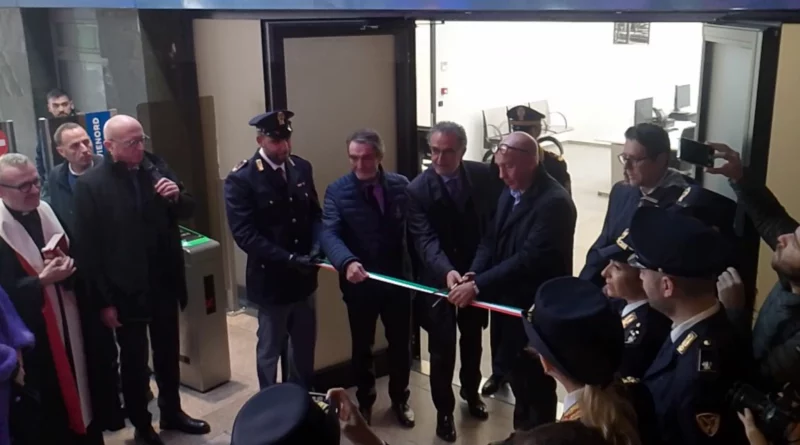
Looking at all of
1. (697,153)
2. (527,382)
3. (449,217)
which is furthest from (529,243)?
(697,153)

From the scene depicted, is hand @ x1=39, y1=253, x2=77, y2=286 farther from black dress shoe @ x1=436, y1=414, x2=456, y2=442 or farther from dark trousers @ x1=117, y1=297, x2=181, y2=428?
black dress shoe @ x1=436, y1=414, x2=456, y2=442

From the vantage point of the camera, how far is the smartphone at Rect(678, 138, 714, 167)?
9.06 feet

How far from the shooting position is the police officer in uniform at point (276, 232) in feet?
11.5

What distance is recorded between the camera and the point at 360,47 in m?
3.93

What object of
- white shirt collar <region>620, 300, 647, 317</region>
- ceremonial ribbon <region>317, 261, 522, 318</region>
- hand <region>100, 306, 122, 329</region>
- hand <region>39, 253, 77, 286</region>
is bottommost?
hand <region>100, 306, 122, 329</region>

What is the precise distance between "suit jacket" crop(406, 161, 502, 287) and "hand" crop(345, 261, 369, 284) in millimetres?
292

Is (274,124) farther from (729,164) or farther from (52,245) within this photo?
(729,164)

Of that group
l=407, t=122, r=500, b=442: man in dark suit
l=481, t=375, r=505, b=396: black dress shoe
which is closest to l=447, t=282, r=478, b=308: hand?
l=407, t=122, r=500, b=442: man in dark suit

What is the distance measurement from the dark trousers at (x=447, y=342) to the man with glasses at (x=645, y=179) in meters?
0.78

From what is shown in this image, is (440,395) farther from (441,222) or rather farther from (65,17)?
(65,17)

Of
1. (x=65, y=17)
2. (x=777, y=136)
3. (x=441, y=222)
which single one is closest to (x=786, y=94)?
(x=777, y=136)

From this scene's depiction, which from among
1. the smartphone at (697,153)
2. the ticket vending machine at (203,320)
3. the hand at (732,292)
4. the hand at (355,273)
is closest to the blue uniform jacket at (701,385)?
the hand at (732,292)

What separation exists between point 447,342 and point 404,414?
0.48m

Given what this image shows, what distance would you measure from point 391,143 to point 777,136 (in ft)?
6.28
